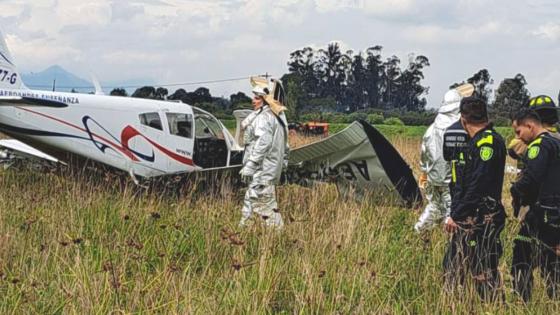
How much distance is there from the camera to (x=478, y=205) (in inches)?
178

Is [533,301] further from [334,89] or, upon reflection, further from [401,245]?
[334,89]

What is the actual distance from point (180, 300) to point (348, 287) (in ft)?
3.79

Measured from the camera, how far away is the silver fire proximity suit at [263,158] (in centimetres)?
744

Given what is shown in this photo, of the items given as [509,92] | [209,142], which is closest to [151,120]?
[209,142]

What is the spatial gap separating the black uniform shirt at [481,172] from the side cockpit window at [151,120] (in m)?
5.41

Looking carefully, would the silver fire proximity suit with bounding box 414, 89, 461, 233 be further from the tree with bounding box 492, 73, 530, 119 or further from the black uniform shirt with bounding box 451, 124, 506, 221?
the tree with bounding box 492, 73, 530, 119

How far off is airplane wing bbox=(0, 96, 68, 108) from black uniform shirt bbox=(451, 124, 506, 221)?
595cm

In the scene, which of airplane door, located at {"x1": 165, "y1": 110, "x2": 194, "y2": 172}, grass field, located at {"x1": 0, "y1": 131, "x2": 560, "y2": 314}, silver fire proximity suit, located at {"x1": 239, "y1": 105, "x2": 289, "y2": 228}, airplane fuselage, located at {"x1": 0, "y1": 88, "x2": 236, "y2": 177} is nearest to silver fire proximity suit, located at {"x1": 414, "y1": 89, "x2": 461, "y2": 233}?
grass field, located at {"x1": 0, "y1": 131, "x2": 560, "y2": 314}

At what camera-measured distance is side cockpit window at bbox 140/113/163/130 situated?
9.06 m

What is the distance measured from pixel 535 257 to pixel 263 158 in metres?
3.50

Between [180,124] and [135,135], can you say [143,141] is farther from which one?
[180,124]

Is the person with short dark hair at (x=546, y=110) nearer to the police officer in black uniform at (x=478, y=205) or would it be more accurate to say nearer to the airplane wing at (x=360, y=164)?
the police officer in black uniform at (x=478, y=205)

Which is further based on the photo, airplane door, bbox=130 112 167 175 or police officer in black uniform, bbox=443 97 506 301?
airplane door, bbox=130 112 167 175

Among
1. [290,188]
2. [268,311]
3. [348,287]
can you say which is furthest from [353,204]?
[268,311]
